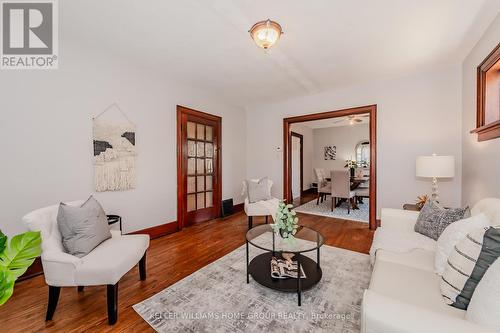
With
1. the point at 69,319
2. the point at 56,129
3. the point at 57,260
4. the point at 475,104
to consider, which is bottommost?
the point at 69,319

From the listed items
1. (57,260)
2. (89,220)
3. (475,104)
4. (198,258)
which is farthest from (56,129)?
(475,104)

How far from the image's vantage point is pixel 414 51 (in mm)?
2664

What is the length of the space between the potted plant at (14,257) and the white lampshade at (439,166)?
372 cm

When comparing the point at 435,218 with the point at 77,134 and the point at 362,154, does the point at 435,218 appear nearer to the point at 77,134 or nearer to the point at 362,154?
the point at 77,134

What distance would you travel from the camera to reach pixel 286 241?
2014 millimetres

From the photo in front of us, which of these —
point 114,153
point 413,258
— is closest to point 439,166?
point 413,258

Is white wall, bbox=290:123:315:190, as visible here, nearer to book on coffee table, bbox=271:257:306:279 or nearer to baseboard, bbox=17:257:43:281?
book on coffee table, bbox=271:257:306:279

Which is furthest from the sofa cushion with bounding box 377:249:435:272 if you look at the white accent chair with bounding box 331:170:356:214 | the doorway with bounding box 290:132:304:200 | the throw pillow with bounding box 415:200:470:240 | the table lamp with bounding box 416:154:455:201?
the doorway with bounding box 290:132:304:200

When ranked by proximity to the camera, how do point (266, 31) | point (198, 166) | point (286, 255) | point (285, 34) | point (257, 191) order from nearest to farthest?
point (266, 31)
point (286, 255)
point (285, 34)
point (257, 191)
point (198, 166)

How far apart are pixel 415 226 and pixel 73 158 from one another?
387cm

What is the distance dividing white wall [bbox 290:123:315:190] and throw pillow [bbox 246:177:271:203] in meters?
3.52

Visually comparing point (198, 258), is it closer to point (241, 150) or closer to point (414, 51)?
point (241, 150)

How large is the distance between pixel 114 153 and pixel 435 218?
373cm

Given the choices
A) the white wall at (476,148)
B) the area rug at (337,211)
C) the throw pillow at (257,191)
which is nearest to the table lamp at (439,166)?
the white wall at (476,148)
